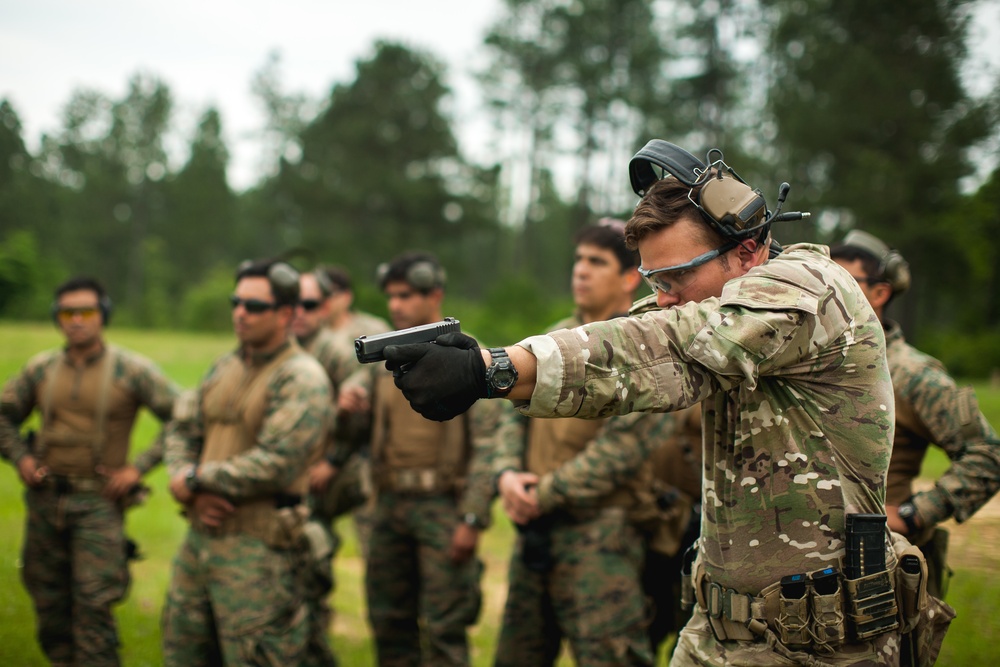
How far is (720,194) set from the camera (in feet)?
8.00

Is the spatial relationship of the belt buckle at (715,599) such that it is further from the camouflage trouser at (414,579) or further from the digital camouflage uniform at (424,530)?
the camouflage trouser at (414,579)

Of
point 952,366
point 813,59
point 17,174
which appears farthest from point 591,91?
point 17,174

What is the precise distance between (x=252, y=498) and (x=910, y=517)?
364cm

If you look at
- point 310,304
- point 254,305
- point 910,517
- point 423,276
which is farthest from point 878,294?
point 310,304

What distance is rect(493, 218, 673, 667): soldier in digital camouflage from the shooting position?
169 inches

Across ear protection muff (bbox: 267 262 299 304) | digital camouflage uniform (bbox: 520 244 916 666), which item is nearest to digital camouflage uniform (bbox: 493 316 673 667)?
digital camouflage uniform (bbox: 520 244 916 666)

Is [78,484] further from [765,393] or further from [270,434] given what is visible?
[765,393]

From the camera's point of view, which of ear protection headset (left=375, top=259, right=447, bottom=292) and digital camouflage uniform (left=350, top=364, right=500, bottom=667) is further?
ear protection headset (left=375, top=259, right=447, bottom=292)

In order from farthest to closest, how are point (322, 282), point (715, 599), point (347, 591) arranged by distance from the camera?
point (347, 591) → point (322, 282) → point (715, 599)

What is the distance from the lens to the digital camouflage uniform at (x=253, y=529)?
4398 millimetres

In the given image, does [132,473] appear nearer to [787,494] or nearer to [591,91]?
[787,494]

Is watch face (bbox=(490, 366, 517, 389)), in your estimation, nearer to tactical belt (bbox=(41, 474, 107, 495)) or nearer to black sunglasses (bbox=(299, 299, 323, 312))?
tactical belt (bbox=(41, 474, 107, 495))

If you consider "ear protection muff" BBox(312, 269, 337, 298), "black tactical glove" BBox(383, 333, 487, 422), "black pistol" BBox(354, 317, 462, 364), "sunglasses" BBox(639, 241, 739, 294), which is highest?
"ear protection muff" BBox(312, 269, 337, 298)

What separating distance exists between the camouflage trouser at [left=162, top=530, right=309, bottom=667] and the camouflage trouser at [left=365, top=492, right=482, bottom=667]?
0.93 meters
